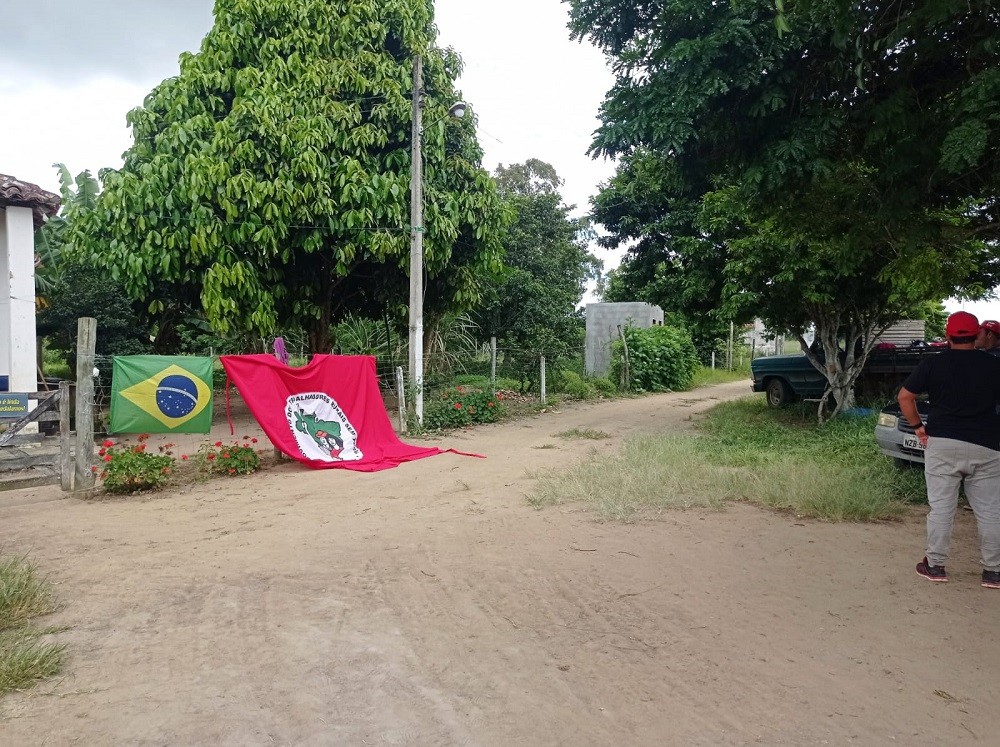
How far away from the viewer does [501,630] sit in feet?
13.5

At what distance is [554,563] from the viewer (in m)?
5.32

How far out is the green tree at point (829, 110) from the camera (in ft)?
17.3

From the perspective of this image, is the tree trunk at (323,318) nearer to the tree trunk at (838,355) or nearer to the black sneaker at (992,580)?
the tree trunk at (838,355)

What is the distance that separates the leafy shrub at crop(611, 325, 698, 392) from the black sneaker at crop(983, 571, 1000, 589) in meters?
17.8

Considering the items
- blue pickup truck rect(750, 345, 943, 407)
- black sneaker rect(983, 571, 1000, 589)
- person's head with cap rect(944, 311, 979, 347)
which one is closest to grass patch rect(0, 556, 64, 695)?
black sneaker rect(983, 571, 1000, 589)

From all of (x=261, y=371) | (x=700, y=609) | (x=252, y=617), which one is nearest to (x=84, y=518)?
(x=261, y=371)

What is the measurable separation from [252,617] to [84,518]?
361 cm

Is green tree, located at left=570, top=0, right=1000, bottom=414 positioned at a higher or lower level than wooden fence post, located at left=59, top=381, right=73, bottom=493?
higher

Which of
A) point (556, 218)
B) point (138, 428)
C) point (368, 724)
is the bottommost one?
point (368, 724)

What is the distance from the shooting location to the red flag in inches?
363

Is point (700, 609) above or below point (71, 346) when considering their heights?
below

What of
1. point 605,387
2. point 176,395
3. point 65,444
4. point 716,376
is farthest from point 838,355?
point 716,376

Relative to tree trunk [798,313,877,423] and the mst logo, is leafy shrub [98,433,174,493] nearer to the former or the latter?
the mst logo

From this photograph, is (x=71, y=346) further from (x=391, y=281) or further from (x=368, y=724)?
(x=368, y=724)
